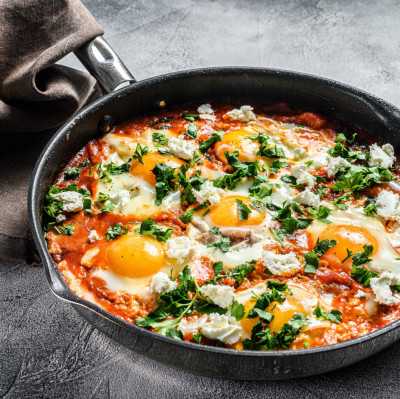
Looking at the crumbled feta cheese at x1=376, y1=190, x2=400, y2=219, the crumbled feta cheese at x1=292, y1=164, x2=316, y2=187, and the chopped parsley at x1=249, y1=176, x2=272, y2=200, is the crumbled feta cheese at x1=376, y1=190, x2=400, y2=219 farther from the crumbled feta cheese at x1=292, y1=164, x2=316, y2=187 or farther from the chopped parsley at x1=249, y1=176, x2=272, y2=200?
the chopped parsley at x1=249, y1=176, x2=272, y2=200

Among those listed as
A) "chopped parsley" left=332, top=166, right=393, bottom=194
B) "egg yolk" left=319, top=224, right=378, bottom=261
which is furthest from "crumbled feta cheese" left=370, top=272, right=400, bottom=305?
"chopped parsley" left=332, top=166, right=393, bottom=194

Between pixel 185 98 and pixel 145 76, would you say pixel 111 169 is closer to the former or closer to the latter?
pixel 185 98

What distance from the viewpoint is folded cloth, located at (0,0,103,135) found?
4551 millimetres

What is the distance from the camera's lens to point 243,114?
4715 millimetres

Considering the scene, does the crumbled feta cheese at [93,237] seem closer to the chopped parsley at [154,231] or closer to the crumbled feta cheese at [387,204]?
the chopped parsley at [154,231]

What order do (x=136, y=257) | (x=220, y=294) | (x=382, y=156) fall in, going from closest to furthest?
1. (x=220, y=294)
2. (x=136, y=257)
3. (x=382, y=156)

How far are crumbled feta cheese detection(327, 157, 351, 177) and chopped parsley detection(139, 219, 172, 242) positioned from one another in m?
1.20

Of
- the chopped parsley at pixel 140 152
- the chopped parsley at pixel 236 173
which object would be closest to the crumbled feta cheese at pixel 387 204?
the chopped parsley at pixel 236 173

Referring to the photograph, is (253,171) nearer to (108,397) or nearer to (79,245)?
(79,245)

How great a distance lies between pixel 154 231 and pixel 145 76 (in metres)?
2.21

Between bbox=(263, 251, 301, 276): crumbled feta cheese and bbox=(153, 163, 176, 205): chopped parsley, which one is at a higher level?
bbox=(153, 163, 176, 205): chopped parsley

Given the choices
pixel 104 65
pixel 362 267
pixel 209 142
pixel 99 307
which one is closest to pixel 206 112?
pixel 209 142

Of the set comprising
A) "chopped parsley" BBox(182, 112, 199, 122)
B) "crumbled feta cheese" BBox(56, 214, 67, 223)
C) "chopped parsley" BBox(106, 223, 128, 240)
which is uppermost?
"crumbled feta cheese" BBox(56, 214, 67, 223)

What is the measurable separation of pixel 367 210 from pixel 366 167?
475 mm
